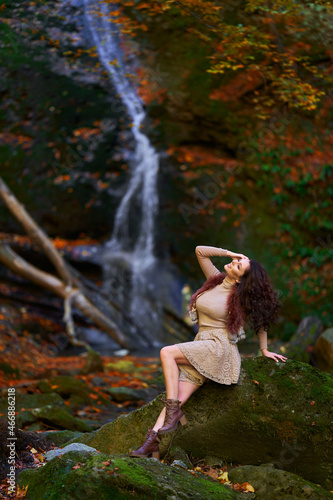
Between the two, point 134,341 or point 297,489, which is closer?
point 297,489

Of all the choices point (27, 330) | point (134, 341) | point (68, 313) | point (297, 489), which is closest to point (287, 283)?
point (134, 341)

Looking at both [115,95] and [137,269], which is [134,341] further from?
[115,95]

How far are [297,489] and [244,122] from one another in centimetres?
949

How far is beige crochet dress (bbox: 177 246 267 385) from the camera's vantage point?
3.65m

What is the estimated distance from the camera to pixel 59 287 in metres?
10.4

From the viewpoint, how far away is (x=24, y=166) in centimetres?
1234

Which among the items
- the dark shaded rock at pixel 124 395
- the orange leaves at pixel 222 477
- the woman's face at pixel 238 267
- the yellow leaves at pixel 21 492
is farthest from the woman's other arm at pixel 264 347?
the dark shaded rock at pixel 124 395

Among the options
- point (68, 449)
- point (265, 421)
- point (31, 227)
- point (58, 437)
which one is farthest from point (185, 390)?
point (31, 227)

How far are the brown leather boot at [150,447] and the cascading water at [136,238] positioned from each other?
302 inches

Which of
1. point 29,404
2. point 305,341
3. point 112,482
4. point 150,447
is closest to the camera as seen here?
point 112,482

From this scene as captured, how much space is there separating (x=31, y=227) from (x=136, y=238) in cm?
298

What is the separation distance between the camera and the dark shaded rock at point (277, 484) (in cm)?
324

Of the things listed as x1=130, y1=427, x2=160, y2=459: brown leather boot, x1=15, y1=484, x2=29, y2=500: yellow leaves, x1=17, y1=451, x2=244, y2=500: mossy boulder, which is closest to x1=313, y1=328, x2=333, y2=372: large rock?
x1=130, y1=427, x2=160, y2=459: brown leather boot

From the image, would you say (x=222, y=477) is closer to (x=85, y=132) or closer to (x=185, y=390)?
(x=185, y=390)
